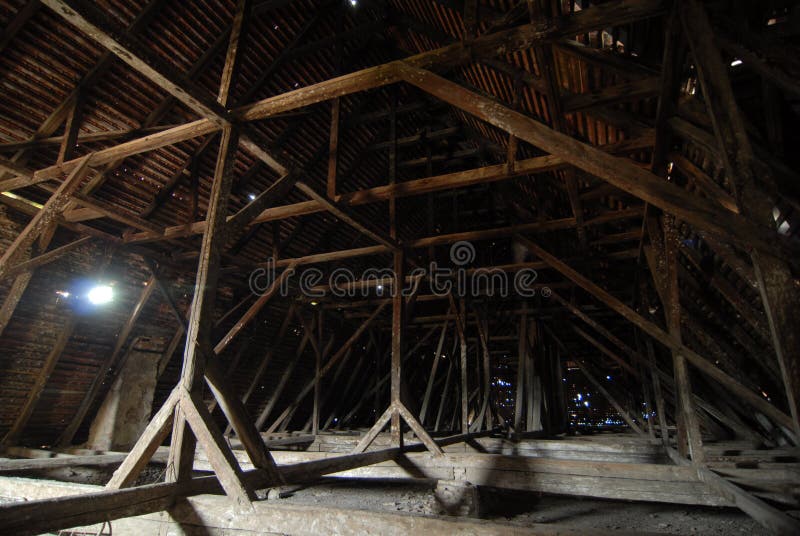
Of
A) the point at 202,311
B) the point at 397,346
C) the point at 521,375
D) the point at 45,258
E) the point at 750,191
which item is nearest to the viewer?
the point at 750,191

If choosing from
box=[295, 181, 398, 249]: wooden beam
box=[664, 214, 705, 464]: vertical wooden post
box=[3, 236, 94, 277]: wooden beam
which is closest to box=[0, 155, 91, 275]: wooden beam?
box=[3, 236, 94, 277]: wooden beam

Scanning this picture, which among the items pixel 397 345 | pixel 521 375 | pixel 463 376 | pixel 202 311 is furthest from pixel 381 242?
pixel 521 375

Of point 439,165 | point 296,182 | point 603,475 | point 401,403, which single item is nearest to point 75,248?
point 296,182

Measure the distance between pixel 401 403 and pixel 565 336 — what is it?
8285mm

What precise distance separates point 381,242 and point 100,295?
4754 mm

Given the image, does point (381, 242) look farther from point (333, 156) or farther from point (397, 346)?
point (397, 346)

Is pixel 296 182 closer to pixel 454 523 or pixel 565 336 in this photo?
pixel 454 523

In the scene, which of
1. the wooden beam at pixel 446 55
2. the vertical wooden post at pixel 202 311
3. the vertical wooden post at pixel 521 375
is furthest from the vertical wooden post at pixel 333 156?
the vertical wooden post at pixel 521 375

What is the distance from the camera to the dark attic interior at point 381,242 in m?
2.43

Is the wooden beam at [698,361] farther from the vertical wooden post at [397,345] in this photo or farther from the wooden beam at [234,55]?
the wooden beam at [234,55]

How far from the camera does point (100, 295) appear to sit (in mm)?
6504

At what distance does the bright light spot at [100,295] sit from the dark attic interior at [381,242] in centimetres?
3

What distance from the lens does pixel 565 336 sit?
38.3ft

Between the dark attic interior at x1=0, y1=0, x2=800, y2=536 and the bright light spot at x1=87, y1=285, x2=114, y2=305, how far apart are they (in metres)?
0.03
